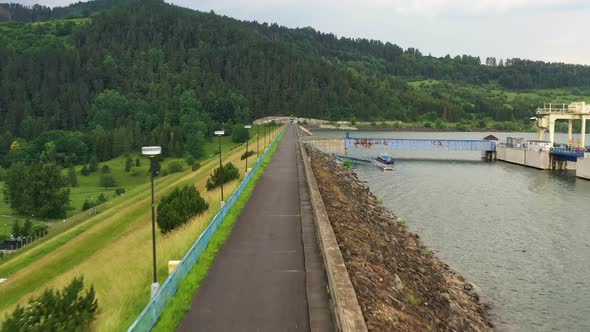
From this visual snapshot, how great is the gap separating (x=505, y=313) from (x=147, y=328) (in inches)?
747

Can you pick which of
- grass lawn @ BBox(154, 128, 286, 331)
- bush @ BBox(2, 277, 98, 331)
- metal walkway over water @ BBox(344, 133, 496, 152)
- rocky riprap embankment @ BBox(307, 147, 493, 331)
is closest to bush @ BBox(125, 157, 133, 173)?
metal walkway over water @ BBox(344, 133, 496, 152)

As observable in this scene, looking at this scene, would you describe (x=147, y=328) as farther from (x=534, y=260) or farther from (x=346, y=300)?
(x=534, y=260)

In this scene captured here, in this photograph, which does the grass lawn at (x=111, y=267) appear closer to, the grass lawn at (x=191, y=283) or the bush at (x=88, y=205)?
the grass lawn at (x=191, y=283)

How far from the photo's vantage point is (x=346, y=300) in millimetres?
13781

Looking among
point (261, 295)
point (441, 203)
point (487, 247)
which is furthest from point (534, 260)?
point (261, 295)

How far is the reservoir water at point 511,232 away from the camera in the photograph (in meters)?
25.5

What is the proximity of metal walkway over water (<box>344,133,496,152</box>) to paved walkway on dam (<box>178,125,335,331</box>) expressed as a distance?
89603 mm

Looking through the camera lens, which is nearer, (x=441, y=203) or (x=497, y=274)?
(x=497, y=274)

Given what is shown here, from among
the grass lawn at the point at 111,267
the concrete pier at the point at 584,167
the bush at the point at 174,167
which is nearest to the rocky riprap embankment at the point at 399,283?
the grass lawn at the point at 111,267

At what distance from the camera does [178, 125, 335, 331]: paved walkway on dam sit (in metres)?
13.7

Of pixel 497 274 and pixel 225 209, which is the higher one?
pixel 225 209

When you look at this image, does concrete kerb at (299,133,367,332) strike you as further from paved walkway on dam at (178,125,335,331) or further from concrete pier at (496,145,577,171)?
concrete pier at (496,145,577,171)

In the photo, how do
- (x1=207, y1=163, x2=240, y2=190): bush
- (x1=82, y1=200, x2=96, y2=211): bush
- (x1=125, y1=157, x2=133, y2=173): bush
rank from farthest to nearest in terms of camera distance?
(x1=125, y1=157, x2=133, y2=173): bush, (x1=82, y1=200, x2=96, y2=211): bush, (x1=207, y1=163, x2=240, y2=190): bush

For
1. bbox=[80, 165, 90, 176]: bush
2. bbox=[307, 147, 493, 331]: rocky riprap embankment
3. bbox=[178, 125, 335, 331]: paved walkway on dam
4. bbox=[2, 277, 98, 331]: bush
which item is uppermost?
bbox=[2, 277, 98, 331]: bush
